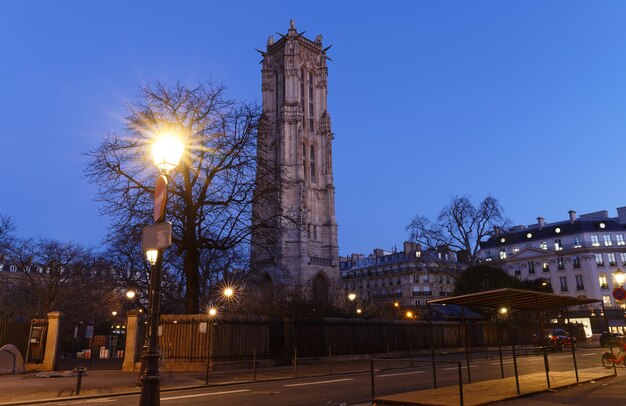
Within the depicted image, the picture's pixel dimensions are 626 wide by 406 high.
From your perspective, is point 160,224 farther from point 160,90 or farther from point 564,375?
point 160,90

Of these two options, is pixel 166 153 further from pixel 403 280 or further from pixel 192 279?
pixel 403 280

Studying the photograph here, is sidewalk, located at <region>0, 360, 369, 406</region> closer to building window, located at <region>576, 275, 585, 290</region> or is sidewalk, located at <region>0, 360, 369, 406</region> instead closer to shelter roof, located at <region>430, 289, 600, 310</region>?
shelter roof, located at <region>430, 289, 600, 310</region>

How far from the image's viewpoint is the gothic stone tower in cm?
8338

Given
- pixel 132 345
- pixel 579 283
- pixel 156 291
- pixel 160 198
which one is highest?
pixel 579 283

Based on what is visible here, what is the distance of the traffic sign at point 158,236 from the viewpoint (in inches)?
294

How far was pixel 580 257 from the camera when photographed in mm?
82938

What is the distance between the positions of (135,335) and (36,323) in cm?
611

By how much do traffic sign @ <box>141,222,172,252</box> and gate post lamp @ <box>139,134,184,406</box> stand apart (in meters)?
0.14

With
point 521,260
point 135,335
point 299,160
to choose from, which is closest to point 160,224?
point 135,335

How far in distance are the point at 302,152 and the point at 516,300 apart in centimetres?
7770

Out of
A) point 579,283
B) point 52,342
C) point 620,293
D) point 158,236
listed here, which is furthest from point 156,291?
point 579,283

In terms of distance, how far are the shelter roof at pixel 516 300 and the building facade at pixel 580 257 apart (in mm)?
64560

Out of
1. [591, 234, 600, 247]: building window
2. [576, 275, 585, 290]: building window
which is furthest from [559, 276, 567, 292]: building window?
[591, 234, 600, 247]: building window

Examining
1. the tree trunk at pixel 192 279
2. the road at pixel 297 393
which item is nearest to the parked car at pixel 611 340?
the road at pixel 297 393
